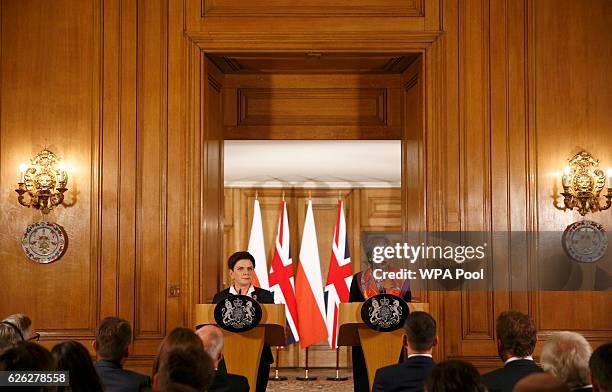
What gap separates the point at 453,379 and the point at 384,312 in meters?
3.02

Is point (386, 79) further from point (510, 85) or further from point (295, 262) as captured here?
point (295, 262)

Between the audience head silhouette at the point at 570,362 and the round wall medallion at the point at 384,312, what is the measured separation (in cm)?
210

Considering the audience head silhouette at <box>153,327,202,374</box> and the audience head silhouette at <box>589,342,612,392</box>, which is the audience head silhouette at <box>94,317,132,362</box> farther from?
the audience head silhouette at <box>589,342,612,392</box>

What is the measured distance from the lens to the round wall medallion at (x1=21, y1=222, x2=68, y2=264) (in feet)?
22.7

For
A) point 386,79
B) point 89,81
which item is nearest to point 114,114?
point 89,81

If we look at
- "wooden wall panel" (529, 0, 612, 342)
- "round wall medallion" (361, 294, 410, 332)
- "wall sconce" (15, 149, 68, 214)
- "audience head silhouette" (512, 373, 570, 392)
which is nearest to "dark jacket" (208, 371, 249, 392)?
"round wall medallion" (361, 294, 410, 332)

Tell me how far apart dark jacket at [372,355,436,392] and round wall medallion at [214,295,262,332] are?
1.42 m

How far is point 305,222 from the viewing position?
38.7ft

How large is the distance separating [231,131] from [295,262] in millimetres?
4268

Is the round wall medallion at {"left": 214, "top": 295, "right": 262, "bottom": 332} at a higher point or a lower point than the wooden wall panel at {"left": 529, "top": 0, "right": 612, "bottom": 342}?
lower

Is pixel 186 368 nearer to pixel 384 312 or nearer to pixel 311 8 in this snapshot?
pixel 384 312

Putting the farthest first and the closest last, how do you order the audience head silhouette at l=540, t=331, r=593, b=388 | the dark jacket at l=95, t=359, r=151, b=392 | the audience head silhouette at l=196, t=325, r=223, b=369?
1. the audience head silhouette at l=196, t=325, r=223, b=369
2. the dark jacket at l=95, t=359, r=151, b=392
3. the audience head silhouette at l=540, t=331, r=593, b=388

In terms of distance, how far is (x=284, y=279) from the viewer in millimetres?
11336

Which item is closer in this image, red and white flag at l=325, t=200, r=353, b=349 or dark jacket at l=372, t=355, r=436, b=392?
dark jacket at l=372, t=355, r=436, b=392
